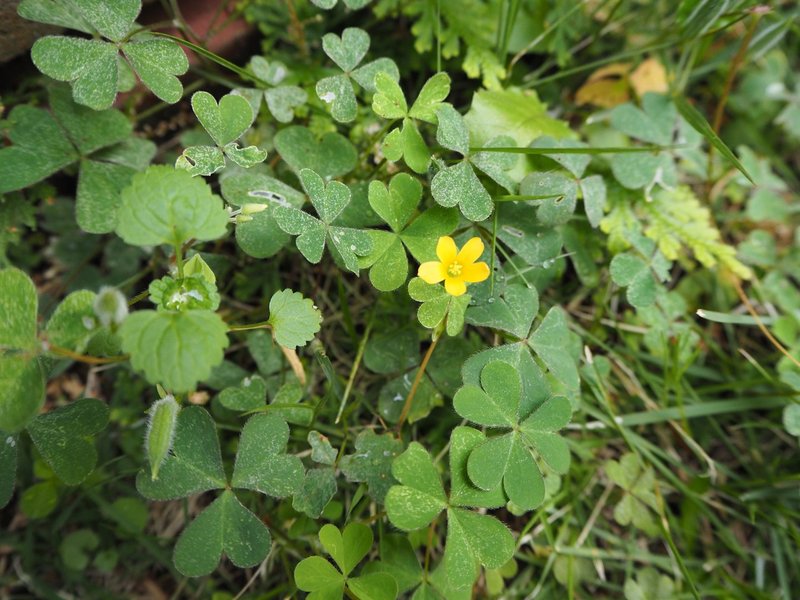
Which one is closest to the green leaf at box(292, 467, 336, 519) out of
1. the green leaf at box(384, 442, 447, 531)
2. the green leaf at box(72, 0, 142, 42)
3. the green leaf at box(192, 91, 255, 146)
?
the green leaf at box(384, 442, 447, 531)

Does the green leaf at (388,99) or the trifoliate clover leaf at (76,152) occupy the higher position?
the green leaf at (388,99)

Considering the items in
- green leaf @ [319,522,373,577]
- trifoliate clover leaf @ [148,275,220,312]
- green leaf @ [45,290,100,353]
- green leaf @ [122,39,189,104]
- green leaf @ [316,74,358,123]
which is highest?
green leaf @ [316,74,358,123]

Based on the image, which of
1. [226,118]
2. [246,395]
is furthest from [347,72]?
[246,395]

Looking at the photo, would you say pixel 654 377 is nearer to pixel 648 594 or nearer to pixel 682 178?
pixel 648 594

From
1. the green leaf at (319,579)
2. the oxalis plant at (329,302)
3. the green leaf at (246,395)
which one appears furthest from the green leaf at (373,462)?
the green leaf at (246,395)

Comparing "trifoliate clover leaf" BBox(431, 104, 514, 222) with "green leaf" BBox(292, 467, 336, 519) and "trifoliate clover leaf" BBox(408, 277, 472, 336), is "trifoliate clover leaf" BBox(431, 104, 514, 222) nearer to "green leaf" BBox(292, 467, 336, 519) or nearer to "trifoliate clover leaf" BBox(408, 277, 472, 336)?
"trifoliate clover leaf" BBox(408, 277, 472, 336)

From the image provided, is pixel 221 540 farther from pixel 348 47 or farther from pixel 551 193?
pixel 348 47

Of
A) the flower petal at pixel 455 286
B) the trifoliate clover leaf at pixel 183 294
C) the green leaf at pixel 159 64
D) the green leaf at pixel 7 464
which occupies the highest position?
the green leaf at pixel 159 64

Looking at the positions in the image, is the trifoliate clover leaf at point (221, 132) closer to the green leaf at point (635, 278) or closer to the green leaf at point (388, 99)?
the green leaf at point (388, 99)
